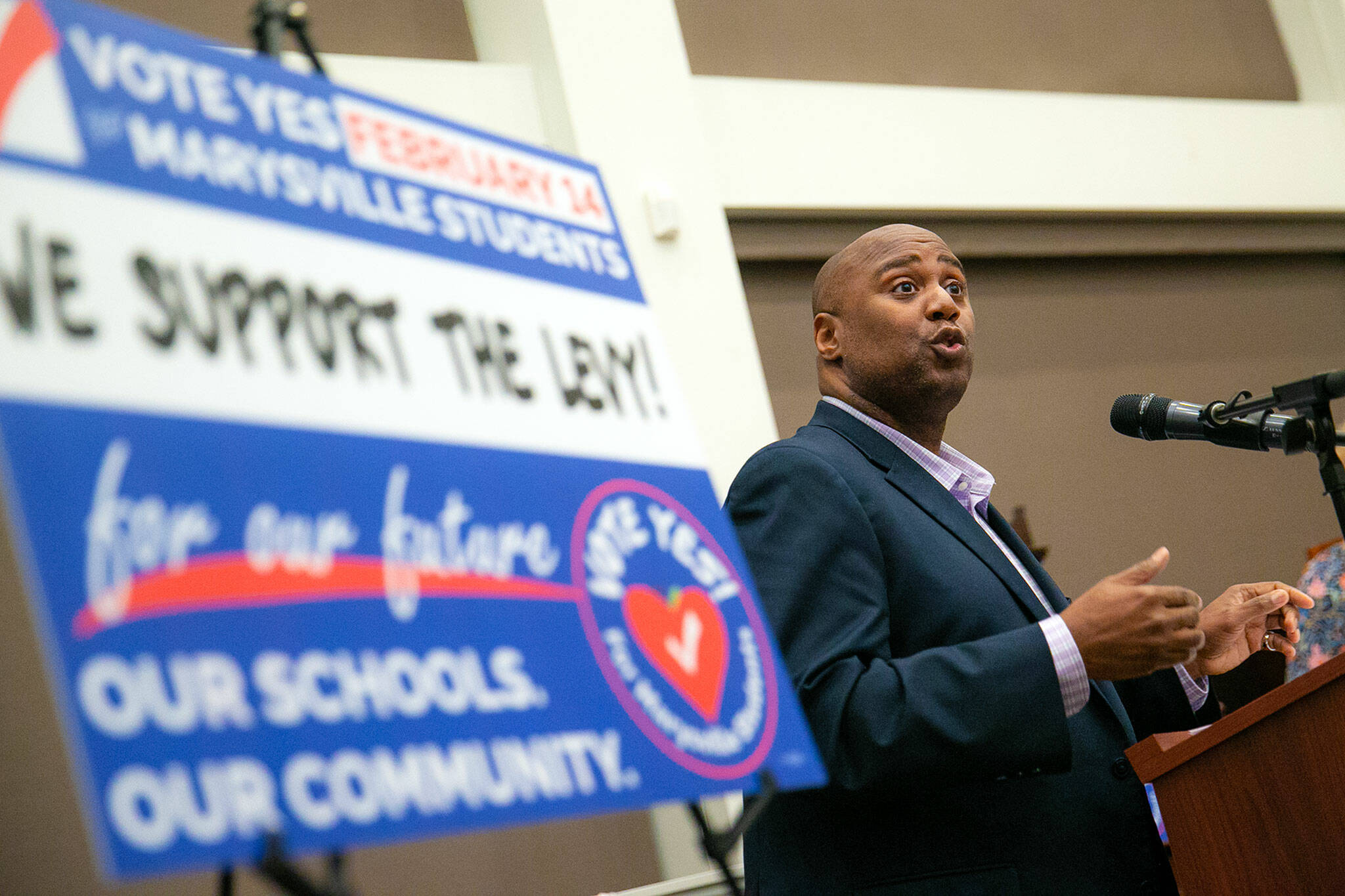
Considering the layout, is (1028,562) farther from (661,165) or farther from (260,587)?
(661,165)

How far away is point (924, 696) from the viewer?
4.66 feet

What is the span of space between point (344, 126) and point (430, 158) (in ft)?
0.28

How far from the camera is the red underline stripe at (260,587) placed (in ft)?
2.62

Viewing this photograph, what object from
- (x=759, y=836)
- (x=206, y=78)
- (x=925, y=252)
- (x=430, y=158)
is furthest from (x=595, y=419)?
(x=925, y=252)

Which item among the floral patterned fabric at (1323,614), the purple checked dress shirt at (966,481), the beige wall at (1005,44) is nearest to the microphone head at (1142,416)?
the purple checked dress shirt at (966,481)

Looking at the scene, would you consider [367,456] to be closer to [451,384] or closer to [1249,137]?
[451,384]

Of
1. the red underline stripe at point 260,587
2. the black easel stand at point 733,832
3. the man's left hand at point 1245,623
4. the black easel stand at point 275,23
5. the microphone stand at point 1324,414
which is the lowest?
the black easel stand at point 733,832

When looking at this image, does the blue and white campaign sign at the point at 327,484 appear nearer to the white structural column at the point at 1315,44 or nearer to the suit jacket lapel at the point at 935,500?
the suit jacket lapel at the point at 935,500

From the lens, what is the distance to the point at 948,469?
1.88 metres

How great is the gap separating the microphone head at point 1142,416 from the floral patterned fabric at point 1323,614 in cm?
102

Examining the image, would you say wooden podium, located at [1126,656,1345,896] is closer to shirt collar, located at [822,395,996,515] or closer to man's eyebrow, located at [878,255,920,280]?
shirt collar, located at [822,395,996,515]

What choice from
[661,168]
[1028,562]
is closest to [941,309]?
[1028,562]

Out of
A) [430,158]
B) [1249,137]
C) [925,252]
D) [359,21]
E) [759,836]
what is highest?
[359,21]

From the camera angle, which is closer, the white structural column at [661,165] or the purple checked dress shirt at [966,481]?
the purple checked dress shirt at [966,481]
